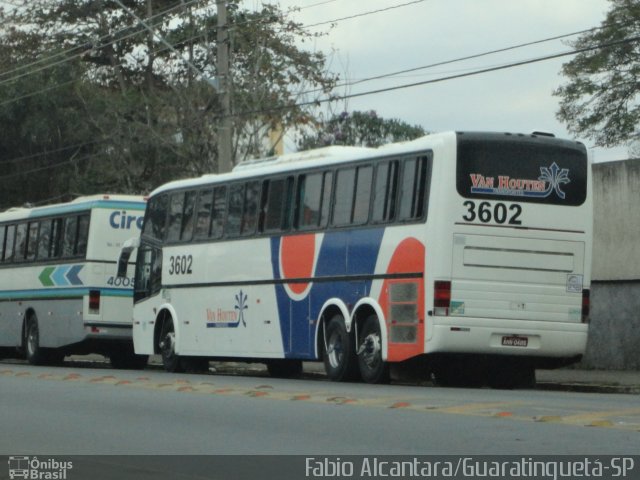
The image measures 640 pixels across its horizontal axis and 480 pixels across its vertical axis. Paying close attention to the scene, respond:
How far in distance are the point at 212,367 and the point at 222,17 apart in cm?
721

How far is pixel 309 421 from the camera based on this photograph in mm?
14867

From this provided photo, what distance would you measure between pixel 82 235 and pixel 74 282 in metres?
0.96

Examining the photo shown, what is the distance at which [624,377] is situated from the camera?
2475 centimetres

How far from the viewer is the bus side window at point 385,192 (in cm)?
2238

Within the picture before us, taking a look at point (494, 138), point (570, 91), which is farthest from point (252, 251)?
point (570, 91)

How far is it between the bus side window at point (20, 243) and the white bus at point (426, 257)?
947 centimetres

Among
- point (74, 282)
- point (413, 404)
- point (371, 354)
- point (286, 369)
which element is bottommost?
point (413, 404)

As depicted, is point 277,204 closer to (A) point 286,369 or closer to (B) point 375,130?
(A) point 286,369

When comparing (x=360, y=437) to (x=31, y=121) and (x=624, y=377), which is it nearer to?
(x=624, y=377)

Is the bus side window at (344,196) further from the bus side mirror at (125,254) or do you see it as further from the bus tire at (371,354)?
the bus side mirror at (125,254)

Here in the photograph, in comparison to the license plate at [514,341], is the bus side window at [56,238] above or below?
above

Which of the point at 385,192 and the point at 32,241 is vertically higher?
the point at 32,241
